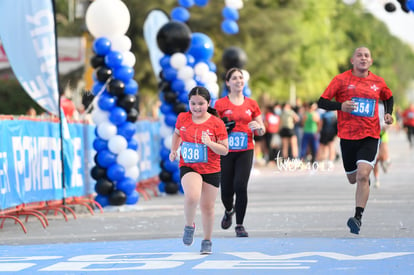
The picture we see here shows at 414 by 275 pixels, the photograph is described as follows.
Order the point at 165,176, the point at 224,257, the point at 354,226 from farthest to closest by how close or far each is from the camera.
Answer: the point at 165,176 → the point at 354,226 → the point at 224,257

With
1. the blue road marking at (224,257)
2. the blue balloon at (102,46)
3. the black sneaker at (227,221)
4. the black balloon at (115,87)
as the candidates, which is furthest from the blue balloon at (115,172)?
the blue road marking at (224,257)

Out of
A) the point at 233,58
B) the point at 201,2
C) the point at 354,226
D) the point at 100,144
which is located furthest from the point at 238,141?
the point at 233,58

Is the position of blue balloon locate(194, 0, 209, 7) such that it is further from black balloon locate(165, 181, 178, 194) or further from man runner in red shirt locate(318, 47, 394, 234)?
man runner in red shirt locate(318, 47, 394, 234)

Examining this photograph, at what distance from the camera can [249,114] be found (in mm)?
12086

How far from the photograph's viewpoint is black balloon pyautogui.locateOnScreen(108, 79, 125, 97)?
16922mm

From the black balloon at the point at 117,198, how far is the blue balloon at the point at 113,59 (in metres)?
2.00

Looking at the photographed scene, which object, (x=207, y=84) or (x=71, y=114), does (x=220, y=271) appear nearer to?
(x=71, y=114)

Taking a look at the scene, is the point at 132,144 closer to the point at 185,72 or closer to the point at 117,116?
the point at 117,116

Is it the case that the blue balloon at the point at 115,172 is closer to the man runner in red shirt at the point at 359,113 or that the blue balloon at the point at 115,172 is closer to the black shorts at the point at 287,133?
the man runner in red shirt at the point at 359,113

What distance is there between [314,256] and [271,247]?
3.10 feet

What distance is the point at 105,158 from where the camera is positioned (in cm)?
1692

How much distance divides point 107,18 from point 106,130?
1773 millimetres

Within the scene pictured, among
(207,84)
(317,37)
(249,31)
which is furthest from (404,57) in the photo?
(207,84)

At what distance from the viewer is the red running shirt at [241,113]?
12.0 m
